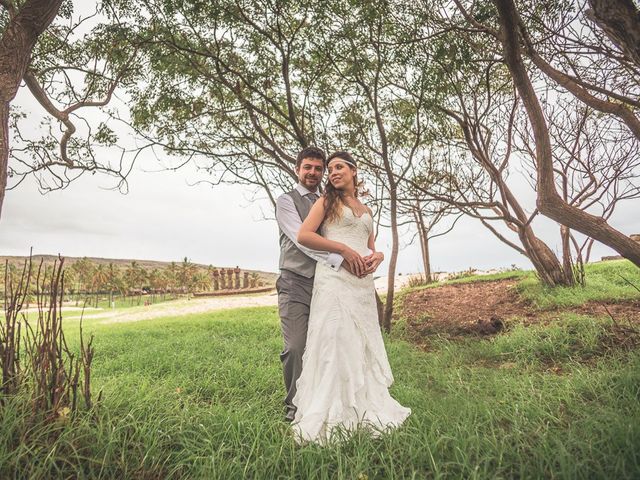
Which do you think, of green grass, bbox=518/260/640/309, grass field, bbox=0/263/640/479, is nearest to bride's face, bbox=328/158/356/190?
grass field, bbox=0/263/640/479

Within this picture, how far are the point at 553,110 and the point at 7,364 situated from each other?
38.2 feet

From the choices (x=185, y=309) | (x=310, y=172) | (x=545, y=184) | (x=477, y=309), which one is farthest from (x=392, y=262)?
(x=185, y=309)

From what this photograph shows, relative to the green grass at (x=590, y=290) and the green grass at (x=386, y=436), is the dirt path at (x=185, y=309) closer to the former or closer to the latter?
the green grass at (x=590, y=290)

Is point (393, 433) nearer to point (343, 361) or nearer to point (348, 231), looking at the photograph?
point (343, 361)

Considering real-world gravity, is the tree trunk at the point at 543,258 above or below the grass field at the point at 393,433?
above

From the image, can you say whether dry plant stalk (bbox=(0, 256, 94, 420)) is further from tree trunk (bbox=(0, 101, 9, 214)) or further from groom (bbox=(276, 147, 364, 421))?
groom (bbox=(276, 147, 364, 421))

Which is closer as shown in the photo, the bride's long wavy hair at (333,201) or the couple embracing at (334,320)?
the couple embracing at (334,320)

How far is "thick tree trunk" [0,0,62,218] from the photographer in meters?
3.82

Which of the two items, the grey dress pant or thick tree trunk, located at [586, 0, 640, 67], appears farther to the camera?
the grey dress pant

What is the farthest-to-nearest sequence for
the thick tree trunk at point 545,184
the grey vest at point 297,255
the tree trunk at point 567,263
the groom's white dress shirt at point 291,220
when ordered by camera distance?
the tree trunk at point 567,263
the thick tree trunk at point 545,184
the grey vest at point 297,255
the groom's white dress shirt at point 291,220

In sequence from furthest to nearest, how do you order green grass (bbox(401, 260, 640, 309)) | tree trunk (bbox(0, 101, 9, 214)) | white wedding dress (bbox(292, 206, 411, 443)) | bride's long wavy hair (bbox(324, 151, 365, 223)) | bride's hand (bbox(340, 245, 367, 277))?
green grass (bbox(401, 260, 640, 309)) < tree trunk (bbox(0, 101, 9, 214)) < bride's long wavy hair (bbox(324, 151, 365, 223)) < bride's hand (bbox(340, 245, 367, 277)) < white wedding dress (bbox(292, 206, 411, 443))

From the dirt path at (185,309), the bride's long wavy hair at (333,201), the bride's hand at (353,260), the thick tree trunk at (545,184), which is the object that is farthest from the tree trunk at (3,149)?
the dirt path at (185,309)

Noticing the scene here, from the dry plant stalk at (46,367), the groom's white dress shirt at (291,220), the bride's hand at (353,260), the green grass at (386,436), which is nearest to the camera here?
the green grass at (386,436)

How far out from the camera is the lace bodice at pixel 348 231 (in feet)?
11.0
